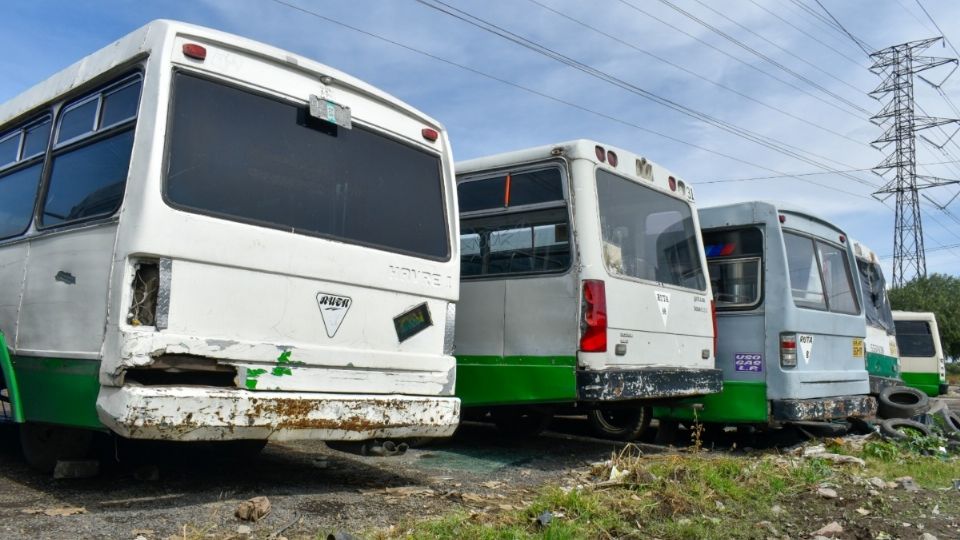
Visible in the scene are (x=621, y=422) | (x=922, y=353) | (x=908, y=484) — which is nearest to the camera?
(x=908, y=484)

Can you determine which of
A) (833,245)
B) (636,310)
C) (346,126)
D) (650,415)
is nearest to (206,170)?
(346,126)

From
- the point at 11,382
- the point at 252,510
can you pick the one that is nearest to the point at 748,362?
the point at 252,510

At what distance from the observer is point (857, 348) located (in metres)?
9.66

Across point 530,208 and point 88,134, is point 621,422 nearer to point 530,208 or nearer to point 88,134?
point 530,208

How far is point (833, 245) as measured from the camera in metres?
9.66

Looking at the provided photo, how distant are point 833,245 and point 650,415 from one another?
119 inches

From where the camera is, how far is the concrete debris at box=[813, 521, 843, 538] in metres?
4.68

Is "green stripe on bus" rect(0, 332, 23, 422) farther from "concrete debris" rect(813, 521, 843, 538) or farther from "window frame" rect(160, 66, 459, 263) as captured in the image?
"concrete debris" rect(813, 521, 843, 538)

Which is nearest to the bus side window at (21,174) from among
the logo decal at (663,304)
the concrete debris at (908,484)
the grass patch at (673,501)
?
the grass patch at (673,501)

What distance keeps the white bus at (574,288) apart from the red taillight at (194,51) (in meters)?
3.20

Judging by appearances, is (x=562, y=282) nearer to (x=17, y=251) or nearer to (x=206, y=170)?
(x=206, y=170)

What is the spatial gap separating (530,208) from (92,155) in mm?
3511

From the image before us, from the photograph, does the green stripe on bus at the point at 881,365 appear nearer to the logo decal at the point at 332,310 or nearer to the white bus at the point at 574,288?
the white bus at the point at 574,288

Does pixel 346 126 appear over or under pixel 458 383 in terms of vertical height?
over
